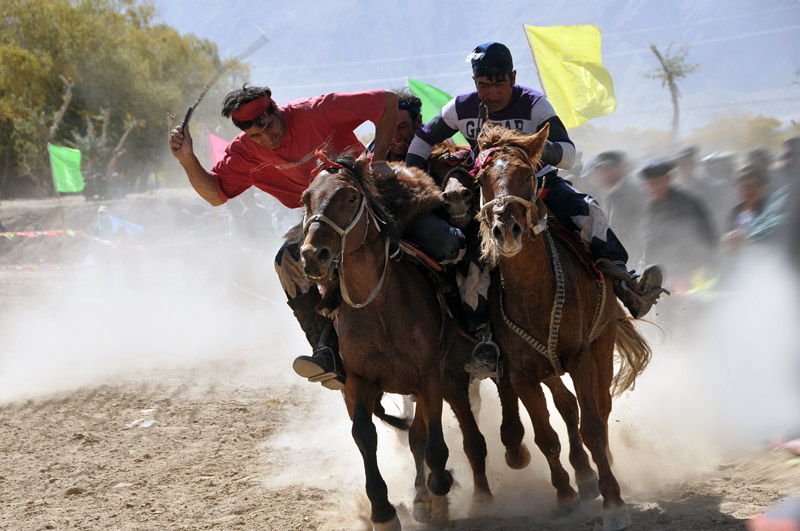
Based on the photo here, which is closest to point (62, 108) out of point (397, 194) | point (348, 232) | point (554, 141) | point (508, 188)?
point (397, 194)

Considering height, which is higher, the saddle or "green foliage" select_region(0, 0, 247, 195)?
"green foliage" select_region(0, 0, 247, 195)

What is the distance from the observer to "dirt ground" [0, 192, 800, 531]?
5.43m

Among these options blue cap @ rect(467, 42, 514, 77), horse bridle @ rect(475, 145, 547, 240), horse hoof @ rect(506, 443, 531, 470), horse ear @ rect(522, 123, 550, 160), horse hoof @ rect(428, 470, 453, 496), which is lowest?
horse hoof @ rect(428, 470, 453, 496)

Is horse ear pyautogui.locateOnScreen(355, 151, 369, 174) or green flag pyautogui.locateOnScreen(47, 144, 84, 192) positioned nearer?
horse ear pyautogui.locateOnScreen(355, 151, 369, 174)

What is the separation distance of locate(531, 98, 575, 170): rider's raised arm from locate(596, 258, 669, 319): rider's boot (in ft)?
2.38

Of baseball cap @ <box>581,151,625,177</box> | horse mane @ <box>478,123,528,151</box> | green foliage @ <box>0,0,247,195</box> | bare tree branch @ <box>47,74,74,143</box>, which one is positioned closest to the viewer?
horse mane @ <box>478,123,528,151</box>

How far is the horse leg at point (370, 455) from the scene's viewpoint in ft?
16.0

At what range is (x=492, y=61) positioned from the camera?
5.40 meters

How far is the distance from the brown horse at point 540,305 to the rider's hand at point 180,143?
202cm

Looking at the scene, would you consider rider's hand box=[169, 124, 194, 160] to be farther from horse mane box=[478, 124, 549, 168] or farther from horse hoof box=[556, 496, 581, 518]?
horse hoof box=[556, 496, 581, 518]

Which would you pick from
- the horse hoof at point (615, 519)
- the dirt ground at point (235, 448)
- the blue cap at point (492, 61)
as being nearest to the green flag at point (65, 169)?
the dirt ground at point (235, 448)

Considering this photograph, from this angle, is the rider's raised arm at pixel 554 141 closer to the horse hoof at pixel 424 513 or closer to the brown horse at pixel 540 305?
the brown horse at pixel 540 305

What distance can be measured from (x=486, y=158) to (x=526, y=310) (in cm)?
98

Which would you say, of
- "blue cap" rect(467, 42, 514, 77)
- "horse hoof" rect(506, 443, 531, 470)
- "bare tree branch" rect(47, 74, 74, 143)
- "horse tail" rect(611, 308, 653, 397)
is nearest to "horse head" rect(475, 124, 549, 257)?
"blue cap" rect(467, 42, 514, 77)
